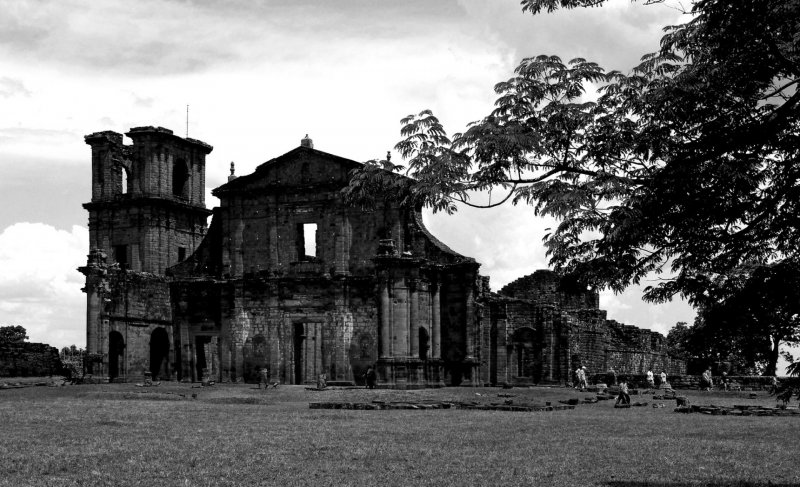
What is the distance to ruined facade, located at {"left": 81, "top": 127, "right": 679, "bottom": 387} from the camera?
4497 cm

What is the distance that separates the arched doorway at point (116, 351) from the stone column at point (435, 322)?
14.4m

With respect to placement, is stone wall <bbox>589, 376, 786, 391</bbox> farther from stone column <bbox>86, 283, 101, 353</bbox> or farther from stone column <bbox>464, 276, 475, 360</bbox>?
stone column <bbox>86, 283, 101, 353</bbox>

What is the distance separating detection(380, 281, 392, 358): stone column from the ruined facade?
0.04 metres

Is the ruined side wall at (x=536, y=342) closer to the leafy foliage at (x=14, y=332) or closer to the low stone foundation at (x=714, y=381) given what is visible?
the low stone foundation at (x=714, y=381)

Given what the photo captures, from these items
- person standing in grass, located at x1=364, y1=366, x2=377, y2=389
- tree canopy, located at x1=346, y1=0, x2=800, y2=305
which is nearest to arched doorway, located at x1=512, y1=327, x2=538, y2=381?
person standing in grass, located at x1=364, y1=366, x2=377, y2=389

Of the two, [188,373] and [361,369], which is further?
[188,373]

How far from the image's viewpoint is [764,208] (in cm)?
1030

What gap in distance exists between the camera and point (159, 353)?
51.1 m

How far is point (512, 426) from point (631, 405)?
41.9ft

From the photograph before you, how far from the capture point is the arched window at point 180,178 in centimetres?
5756

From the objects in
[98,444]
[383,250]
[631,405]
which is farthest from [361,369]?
[98,444]

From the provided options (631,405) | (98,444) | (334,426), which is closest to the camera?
(98,444)

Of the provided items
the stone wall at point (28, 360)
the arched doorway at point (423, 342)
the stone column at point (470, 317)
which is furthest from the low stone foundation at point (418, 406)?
the stone wall at point (28, 360)

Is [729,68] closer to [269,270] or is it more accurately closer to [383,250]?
[383,250]
